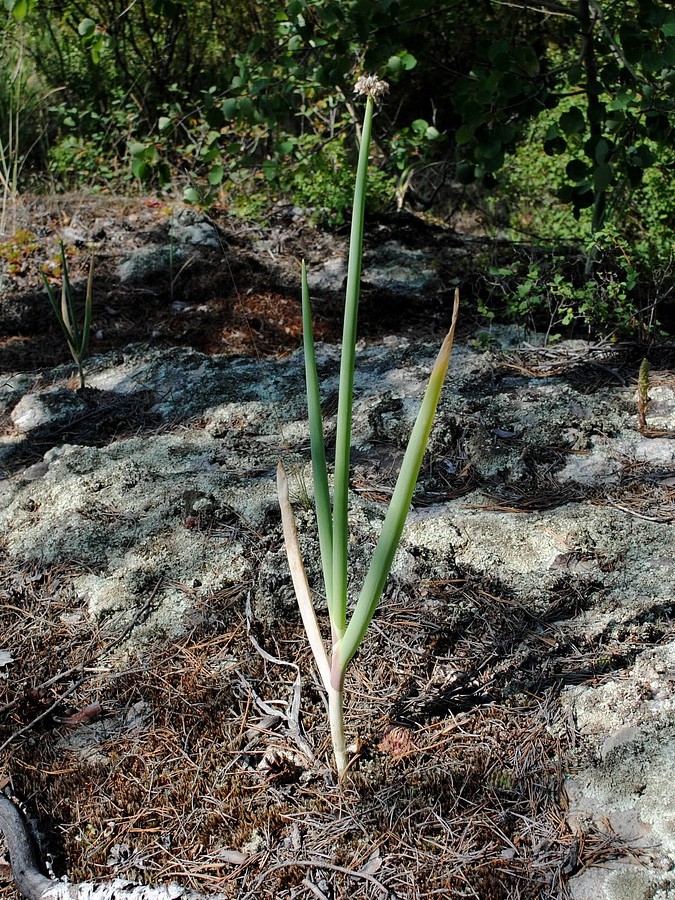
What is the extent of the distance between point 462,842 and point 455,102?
8.64 feet

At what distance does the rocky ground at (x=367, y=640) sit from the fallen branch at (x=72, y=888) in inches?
1.1

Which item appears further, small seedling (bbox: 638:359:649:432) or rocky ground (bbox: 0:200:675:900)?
small seedling (bbox: 638:359:649:432)

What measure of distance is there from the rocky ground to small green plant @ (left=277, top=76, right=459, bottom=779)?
20 centimetres

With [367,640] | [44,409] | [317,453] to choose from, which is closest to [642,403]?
[367,640]

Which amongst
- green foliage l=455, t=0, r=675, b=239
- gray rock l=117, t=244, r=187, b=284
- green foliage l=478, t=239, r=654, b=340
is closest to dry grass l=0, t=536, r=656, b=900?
green foliage l=478, t=239, r=654, b=340

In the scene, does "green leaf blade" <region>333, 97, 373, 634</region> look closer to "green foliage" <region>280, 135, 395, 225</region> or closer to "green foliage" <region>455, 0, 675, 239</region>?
"green foliage" <region>455, 0, 675, 239</region>

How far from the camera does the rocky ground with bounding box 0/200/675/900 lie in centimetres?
125

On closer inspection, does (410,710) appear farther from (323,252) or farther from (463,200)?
(463,200)

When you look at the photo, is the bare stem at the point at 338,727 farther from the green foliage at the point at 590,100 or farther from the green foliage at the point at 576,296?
the green foliage at the point at 590,100

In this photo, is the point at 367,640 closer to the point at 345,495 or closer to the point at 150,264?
the point at 345,495

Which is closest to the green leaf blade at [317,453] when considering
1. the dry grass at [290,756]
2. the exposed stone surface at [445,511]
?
the dry grass at [290,756]

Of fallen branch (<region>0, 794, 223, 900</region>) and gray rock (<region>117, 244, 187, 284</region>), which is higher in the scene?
gray rock (<region>117, 244, 187, 284</region>)

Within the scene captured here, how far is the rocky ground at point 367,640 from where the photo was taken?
125 cm

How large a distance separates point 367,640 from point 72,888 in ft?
2.32
